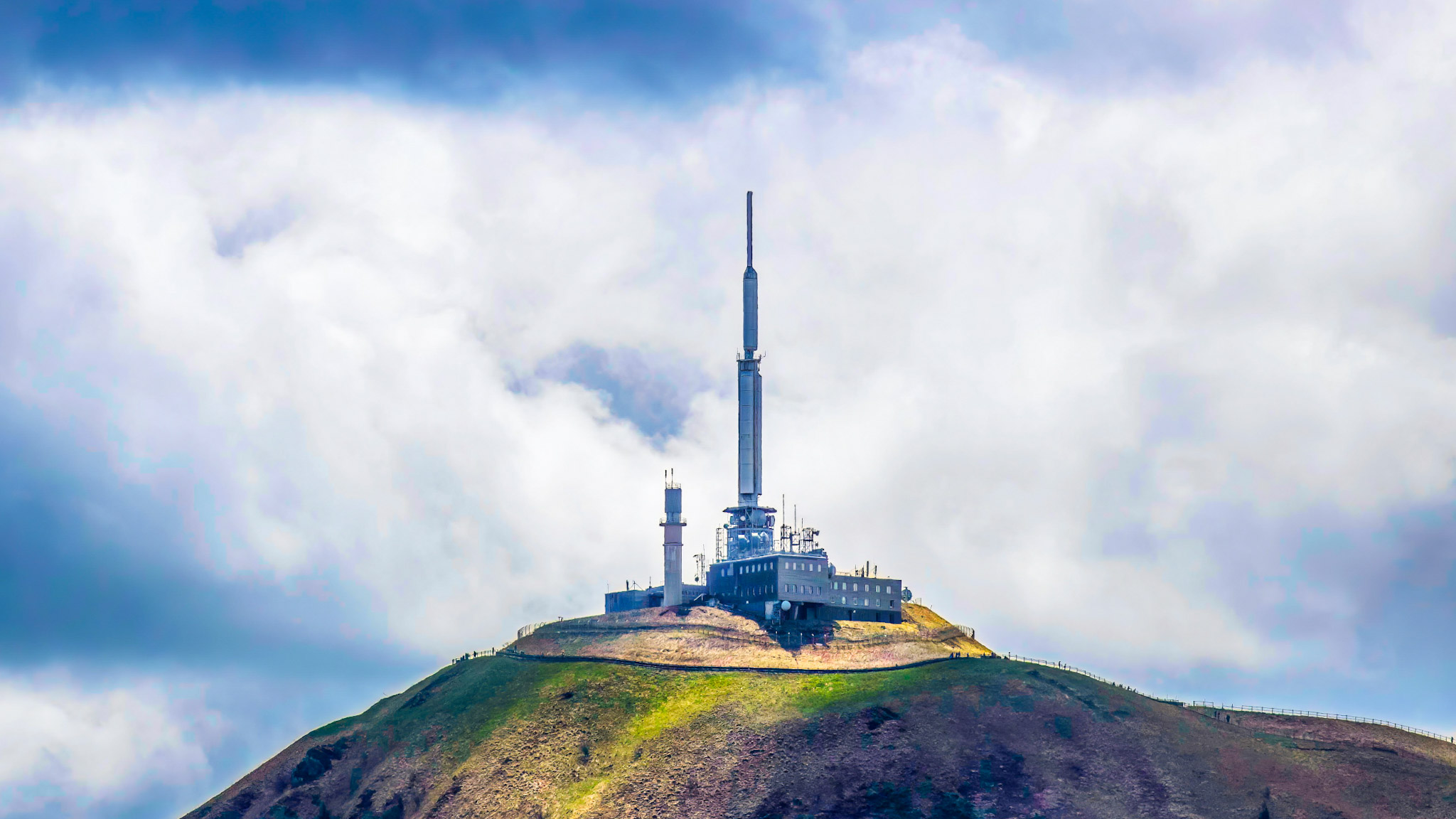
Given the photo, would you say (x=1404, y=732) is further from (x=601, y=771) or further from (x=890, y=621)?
(x=601, y=771)

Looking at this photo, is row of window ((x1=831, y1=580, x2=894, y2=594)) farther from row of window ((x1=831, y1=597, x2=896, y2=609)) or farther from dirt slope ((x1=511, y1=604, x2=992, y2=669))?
dirt slope ((x1=511, y1=604, x2=992, y2=669))

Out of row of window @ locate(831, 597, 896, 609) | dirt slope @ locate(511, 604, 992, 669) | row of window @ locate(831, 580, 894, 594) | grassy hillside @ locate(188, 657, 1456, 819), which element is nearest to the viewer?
grassy hillside @ locate(188, 657, 1456, 819)

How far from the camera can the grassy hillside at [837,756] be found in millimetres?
146625

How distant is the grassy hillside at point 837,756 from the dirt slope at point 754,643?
12.5 ft

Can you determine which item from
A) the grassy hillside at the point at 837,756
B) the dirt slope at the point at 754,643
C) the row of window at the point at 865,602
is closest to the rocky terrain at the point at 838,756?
the grassy hillside at the point at 837,756

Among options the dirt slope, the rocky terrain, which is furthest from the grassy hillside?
the dirt slope

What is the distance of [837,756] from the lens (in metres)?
154

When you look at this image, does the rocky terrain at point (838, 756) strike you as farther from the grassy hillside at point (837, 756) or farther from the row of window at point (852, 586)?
the row of window at point (852, 586)

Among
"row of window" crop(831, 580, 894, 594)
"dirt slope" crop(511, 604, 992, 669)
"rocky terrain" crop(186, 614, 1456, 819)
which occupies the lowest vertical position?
"rocky terrain" crop(186, 614, 1456, 819)

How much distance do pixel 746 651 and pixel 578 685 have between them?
1950 cm

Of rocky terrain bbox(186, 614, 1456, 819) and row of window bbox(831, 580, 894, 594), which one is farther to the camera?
row of window bbox(831, 580, 894, 594)

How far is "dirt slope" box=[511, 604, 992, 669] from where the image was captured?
596ft

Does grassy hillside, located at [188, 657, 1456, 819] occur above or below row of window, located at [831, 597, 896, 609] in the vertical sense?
below

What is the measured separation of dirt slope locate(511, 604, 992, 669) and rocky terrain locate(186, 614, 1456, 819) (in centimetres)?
284
